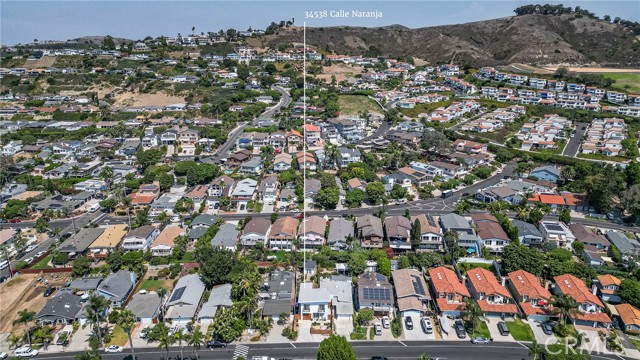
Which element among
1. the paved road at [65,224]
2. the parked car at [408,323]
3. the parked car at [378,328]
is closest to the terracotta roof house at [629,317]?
the parked car at [408,323]

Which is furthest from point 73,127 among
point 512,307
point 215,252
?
point 512,307

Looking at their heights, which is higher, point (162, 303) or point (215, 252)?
point (215, 252)

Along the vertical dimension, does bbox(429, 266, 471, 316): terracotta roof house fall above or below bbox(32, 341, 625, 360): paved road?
above

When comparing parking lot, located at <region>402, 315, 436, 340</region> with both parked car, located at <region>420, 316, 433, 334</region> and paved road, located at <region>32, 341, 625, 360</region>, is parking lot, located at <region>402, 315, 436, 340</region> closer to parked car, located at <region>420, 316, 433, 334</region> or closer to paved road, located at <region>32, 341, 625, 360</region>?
parked car, located at <region>420, 316, 433, 334</region>

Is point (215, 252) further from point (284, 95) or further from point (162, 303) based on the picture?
point (284, 95)

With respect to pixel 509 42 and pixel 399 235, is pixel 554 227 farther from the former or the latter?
pixel 509 42

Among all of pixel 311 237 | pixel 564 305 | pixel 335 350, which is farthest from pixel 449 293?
pixel 311 237

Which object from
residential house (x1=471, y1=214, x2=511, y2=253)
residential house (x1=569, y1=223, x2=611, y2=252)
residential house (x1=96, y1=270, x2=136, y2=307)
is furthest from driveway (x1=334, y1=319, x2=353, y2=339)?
residential house (x1=569, y1=223, x2=611, y2=252)
